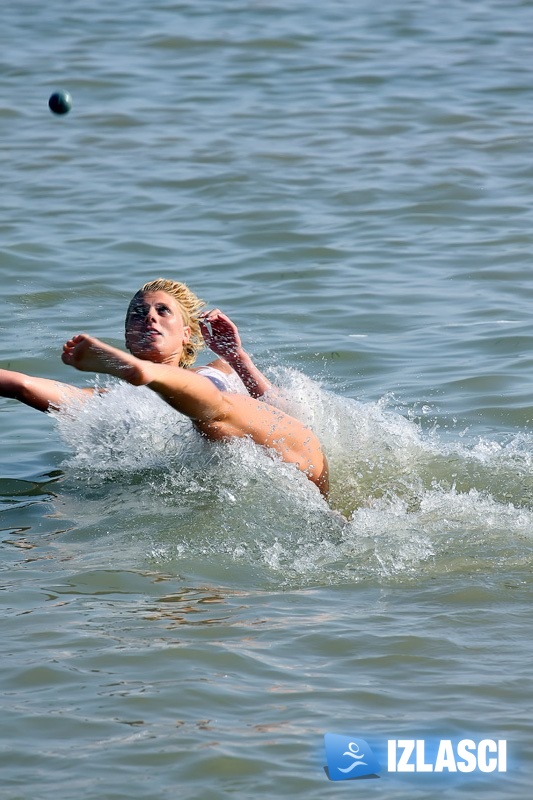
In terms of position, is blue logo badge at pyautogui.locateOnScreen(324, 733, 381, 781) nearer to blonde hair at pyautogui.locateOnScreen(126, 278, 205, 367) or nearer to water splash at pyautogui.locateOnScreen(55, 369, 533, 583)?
water splash at pyautogui.locateOnScreen(55, 369, 533, 583)

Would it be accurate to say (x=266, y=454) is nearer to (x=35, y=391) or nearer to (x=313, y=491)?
(x=313, y=491)

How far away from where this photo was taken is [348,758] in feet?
14.3

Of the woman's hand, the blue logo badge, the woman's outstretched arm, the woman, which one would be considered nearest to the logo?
the blue logo badge

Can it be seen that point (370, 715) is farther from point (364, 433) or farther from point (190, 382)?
point (364, 433)

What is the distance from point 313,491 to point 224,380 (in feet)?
2.84

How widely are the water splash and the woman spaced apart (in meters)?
0.12

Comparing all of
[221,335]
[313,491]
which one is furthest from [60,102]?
[313,491]

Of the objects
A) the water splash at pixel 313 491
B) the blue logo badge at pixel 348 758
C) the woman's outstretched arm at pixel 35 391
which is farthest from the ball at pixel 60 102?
the blue logo badge at pixel 348 758

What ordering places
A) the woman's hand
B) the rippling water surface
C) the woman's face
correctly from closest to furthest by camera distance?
the rippling water surface
the woman's face
the woman's hand

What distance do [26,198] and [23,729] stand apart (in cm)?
955

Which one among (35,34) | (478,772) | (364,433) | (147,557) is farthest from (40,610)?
(35,34)

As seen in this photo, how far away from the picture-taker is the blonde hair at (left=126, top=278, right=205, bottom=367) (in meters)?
7.15

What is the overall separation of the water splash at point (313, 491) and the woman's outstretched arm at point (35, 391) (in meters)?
0.11

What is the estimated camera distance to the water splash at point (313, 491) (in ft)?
19.9
